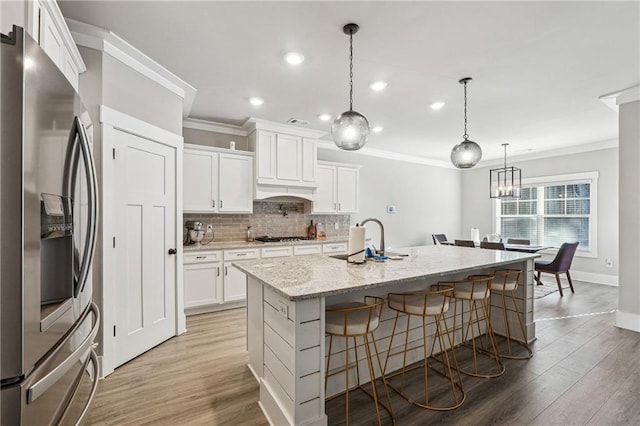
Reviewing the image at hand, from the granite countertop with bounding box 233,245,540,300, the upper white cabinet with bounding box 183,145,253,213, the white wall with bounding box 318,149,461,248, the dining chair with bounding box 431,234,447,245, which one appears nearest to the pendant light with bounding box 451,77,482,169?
the granite countertop with bounding box 233,245,540,300

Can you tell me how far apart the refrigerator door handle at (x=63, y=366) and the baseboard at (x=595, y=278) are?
24.8 ft

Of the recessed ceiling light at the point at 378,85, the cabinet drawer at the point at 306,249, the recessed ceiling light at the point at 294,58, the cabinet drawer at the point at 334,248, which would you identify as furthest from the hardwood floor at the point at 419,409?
the recessed ceiling light at the point at 378,85

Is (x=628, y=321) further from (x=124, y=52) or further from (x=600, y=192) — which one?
(x=124, y=52)

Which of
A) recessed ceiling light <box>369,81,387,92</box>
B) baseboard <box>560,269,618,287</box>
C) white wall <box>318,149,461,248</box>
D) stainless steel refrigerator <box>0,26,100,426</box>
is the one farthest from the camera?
white wall <box>318,149,461,248</box>

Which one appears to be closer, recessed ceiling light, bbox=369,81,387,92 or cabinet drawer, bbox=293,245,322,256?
recessed ceiling light, bbox=369,81,387,92

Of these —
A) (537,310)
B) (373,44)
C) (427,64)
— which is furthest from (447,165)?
(373,44)

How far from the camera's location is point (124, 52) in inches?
101

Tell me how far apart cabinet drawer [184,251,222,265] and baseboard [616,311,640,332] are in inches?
189

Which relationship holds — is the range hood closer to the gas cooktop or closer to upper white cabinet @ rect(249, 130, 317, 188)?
upper white cabinet @ rect(249, 130, 317, 188)

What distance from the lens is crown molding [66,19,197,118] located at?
2305mm

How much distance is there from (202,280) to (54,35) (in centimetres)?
282

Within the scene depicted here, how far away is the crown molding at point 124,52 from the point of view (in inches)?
90.7

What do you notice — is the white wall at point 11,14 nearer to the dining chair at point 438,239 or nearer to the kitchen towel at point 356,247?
the kitchen towel at point 356,247

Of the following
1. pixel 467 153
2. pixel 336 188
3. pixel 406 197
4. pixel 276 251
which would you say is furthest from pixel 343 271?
pixel 406 197
